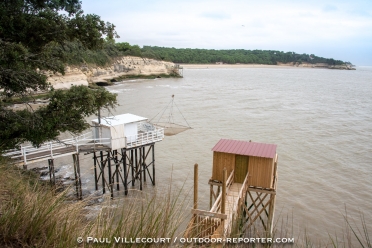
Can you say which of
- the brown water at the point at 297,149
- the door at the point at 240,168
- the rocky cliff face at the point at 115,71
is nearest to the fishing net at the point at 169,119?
the brown water at the point at 297,149

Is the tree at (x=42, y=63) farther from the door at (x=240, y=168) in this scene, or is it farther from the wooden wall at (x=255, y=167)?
the door at (x=240, y=168)

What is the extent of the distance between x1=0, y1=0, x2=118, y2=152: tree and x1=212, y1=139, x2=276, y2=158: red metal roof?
5051mm

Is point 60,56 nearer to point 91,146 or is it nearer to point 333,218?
point 91,146

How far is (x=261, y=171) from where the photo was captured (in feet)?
39.0

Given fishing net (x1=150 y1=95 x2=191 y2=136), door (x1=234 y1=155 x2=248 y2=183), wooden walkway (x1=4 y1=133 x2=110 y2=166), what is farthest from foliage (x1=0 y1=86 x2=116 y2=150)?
fishing net (x1=150 y1=95 x2=191 y2=136)

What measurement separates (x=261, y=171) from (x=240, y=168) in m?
0.80

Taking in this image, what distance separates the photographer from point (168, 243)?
3203 millimetres

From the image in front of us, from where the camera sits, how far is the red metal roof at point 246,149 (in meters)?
11.8

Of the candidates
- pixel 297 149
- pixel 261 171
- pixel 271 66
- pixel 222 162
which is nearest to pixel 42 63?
pixel 222 162

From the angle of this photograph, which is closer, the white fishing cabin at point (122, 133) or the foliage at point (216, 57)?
the white fishing cabin at point (122, 133)

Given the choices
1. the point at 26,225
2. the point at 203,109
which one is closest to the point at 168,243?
the point at 26,225

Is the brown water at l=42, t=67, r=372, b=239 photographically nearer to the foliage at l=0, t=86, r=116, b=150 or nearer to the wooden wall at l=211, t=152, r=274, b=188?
the wooden wall at l=211, t=152, r=274, b=188

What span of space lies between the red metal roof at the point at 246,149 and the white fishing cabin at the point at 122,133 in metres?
5.37

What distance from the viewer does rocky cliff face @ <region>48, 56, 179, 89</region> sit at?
175 feet
